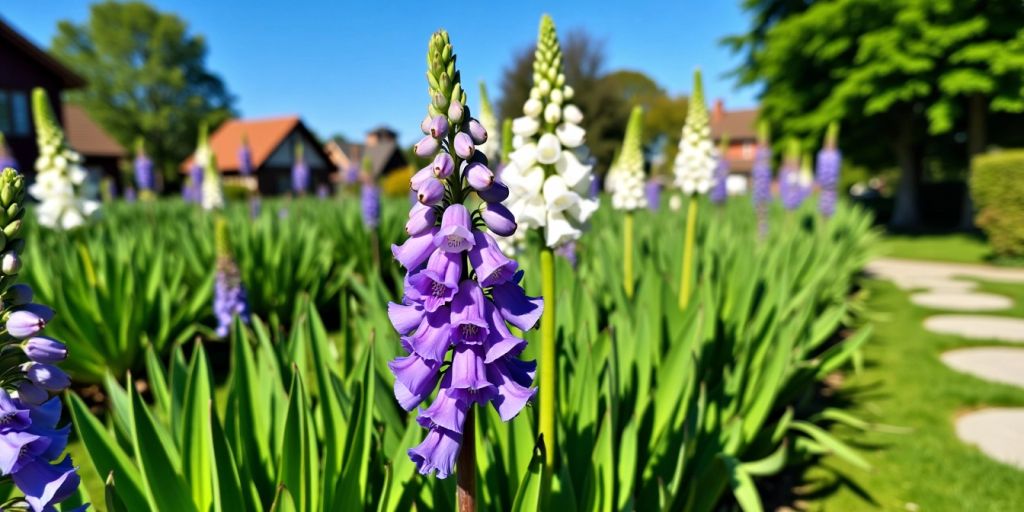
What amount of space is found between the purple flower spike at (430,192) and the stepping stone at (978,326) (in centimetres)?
657

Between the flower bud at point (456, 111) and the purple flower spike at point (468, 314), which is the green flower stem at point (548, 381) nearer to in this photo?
the purple flower spike at point (468, 314)

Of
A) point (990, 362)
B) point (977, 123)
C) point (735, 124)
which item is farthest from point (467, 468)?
point (735, 124)

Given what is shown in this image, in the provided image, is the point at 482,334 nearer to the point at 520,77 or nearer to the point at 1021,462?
the point at 1021,462

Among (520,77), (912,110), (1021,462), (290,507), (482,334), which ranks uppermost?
(520,77)

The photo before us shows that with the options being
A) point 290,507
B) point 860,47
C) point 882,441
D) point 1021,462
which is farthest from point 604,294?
point 860,47

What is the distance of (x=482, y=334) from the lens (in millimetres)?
1041

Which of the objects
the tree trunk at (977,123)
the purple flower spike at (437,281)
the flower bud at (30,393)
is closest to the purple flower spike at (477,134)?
the purple flower spike at (437,281)

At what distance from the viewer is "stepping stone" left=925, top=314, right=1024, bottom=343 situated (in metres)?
5.70

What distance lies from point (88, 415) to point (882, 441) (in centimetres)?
403

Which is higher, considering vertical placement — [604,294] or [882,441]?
[604,294]

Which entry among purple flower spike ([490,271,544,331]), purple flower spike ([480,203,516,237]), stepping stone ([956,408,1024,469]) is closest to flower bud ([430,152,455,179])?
purple flower spike ([480,203,516,237])

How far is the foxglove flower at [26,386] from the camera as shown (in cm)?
98

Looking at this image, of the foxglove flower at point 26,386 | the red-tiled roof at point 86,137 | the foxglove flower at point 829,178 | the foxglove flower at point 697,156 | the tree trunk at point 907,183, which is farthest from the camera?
the red-tiled roof at point 86,137

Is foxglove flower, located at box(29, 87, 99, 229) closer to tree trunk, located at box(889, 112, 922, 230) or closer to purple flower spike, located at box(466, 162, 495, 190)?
purple flower spike, located at box(466, 162, 495, 190)
